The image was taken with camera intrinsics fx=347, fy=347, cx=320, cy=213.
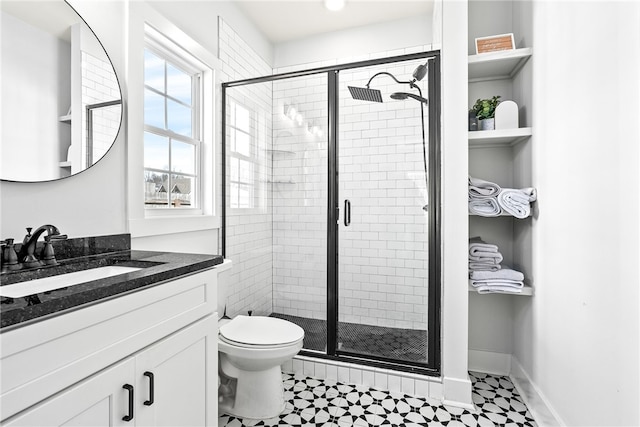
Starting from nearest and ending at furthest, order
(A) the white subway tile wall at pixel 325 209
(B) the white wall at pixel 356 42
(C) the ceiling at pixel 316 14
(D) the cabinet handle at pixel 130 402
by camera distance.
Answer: (D) the cabinet handle at pixel 130 402 < (A) the white subway tile wall at pixel 325 209 < (C) the ceiling at pixel 316 14 < (B) the white wall at pixel 356 42

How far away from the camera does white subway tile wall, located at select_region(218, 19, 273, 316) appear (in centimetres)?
244

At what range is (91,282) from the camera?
92 centimetres

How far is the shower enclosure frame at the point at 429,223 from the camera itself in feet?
6.68

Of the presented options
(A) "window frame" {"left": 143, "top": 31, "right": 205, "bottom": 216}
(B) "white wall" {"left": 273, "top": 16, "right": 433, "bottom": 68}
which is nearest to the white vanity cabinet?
(A) "window frame" {"left": 143, "top": 31, "right": 205, "bottom": 216}

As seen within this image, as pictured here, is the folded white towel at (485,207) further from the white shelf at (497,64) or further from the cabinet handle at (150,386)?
the cabinet handle at (150,386)

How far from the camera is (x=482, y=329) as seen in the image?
7.86ft

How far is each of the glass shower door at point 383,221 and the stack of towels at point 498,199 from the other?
0.94ft

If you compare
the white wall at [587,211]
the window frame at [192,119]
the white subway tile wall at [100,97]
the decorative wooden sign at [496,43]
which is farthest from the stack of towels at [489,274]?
the white subway tile wall at [100,97]

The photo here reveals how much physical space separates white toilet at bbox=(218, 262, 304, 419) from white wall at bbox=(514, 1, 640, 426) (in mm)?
1257

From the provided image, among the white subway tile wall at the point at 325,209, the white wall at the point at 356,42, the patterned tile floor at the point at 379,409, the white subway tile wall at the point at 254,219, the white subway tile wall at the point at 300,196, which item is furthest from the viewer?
the white wall at the point at 356,42

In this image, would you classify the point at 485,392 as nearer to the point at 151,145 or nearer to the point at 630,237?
Result: the point at 630,237

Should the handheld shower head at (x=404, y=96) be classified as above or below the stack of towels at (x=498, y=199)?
above

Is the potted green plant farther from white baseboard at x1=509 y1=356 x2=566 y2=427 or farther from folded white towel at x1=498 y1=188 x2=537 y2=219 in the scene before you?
white baseboard at x1=509 y1=356 x2=566 y2=427

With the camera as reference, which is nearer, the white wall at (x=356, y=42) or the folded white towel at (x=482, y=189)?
the folded white towel at (x=482, y=189)
